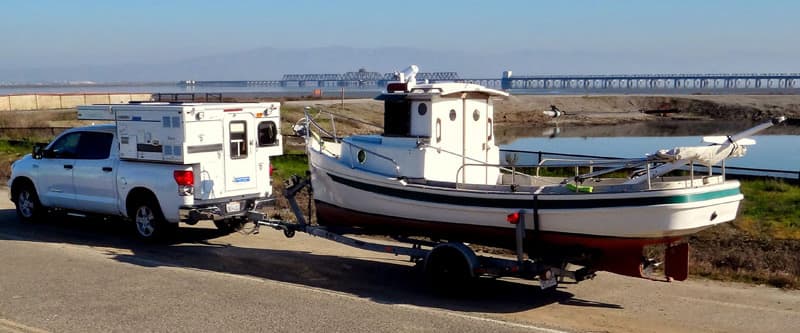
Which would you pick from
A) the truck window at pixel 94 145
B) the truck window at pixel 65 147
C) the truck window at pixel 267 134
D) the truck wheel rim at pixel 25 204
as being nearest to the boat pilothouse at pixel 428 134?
the truck window at pixel 267 134

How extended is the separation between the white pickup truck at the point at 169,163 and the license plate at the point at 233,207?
0.01m

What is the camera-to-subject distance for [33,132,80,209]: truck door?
558 inches

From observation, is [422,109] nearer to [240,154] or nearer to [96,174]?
[240,154]

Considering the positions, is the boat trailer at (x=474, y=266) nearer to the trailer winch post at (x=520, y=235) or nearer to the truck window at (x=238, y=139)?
the trailer winch post at (x=520, y=235)

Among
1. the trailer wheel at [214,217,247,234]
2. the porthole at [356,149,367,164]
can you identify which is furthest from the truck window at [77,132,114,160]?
the porthole at [356,149,367,164]

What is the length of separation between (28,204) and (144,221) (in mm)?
3289

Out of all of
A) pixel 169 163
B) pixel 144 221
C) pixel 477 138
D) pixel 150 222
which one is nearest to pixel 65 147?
pixel 144 221

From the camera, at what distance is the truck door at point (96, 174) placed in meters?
13.4

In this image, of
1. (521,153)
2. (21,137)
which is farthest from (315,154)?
(21,137)

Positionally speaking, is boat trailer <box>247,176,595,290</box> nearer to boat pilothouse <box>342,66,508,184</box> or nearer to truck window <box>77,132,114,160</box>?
boat pilothouse <box>342,66,508,184</box>

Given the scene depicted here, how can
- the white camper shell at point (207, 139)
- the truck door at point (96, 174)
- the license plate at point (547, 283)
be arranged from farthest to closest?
the truck door at point (96, 174) → the white camper shell at point (207, 139) → the license plate at point (547, 283)

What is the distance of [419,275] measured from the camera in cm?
1123

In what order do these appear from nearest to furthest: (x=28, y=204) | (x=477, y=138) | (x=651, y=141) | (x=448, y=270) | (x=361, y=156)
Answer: (x=448, y=270) < (x=361, y=156) < (x=477, y=138) < (x=28, y=204) < (x=651, y=141)

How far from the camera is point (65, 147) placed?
14398 millimetres
